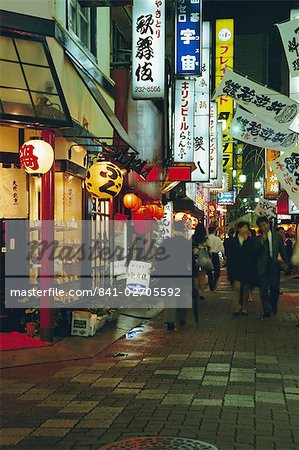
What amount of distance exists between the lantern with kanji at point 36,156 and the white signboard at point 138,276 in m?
5.48

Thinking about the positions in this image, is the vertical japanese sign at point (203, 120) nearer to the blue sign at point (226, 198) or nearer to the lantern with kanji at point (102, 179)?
the lantern with kanji at point (102, 179)

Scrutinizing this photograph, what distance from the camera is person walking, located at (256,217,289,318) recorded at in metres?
16.1

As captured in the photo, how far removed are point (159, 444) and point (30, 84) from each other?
7666mm

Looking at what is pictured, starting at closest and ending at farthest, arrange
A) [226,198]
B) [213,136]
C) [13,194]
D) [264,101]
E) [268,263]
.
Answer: [13,194]
[264,101]
[268,263]
[213,136]
[226,198]

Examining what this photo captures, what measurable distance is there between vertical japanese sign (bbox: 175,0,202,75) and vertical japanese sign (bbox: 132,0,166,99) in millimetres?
2399

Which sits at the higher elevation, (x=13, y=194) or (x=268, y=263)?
(x=13, y=194)

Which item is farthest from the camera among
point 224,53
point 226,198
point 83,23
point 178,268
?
point 226,198

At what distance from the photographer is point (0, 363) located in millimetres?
10430

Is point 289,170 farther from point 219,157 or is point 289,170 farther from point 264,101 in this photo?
point 219,157

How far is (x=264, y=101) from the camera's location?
45.9ft

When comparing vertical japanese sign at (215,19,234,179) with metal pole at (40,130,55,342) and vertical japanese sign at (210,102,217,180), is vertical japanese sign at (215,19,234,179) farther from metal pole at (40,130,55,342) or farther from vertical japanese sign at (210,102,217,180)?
metal pole at (40,130,55,342)

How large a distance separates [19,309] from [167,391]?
16.1 feet

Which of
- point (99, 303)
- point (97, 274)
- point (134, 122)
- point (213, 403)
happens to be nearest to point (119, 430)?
point (213, 403)

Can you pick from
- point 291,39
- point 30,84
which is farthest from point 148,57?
point 30,84
